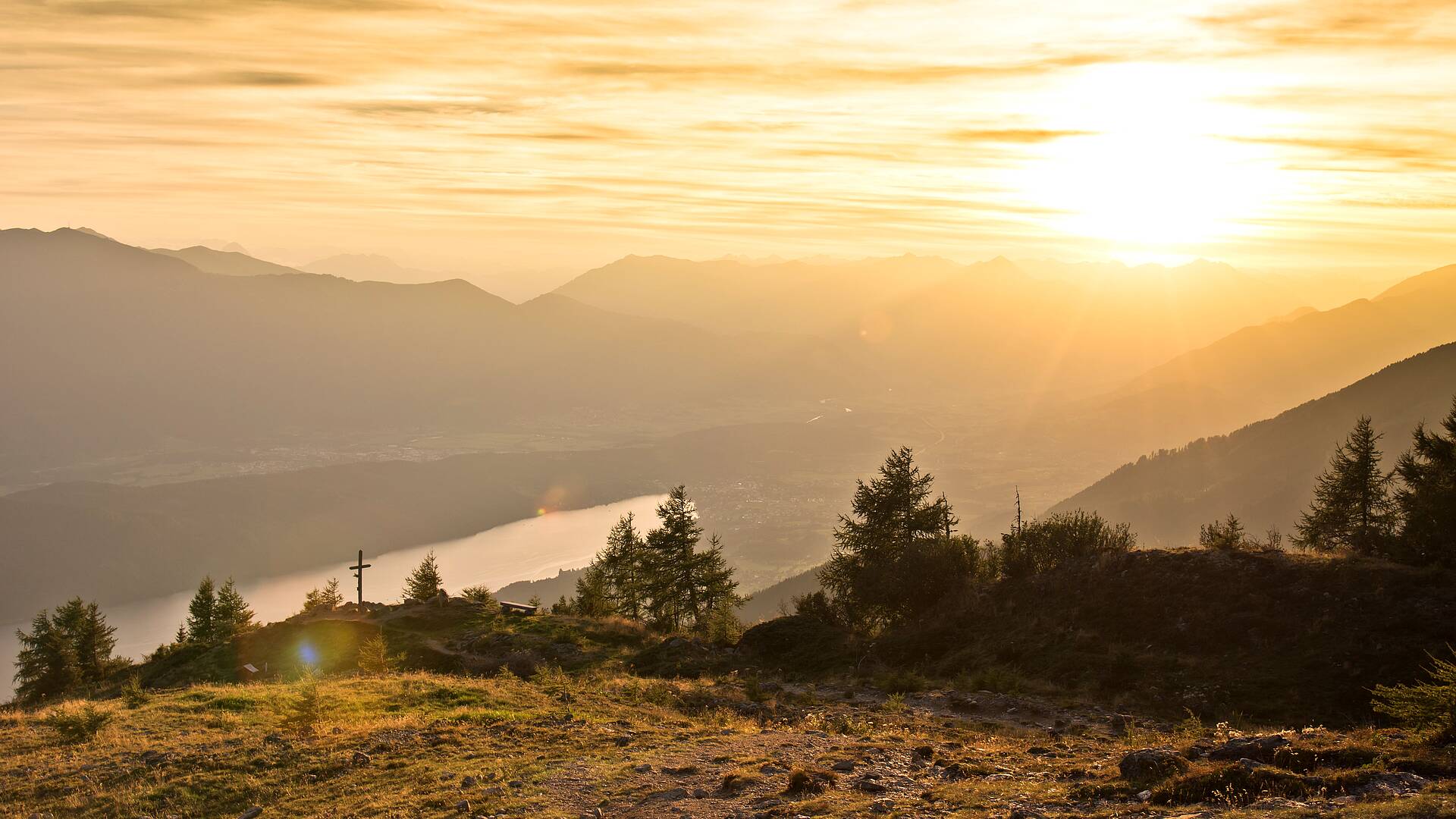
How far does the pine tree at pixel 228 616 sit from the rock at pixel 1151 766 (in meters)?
62.4

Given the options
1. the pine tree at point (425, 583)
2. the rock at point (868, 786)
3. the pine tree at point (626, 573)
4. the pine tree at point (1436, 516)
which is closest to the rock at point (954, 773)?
the rock at point (868, 786)

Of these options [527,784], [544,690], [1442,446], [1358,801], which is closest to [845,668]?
[544,690]

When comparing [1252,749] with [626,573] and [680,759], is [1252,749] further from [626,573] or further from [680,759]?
[626,573]

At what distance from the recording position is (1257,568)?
32.1 metres

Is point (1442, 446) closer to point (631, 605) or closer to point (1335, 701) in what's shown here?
point (1335, 701)

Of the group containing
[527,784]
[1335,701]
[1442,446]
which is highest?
[1442,446]

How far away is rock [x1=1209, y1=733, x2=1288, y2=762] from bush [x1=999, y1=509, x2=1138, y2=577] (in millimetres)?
23273

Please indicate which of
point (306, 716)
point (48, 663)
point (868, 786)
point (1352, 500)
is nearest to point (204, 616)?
point (48, 663)

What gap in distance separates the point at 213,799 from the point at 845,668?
2420cm

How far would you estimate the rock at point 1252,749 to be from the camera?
1491 centimetres

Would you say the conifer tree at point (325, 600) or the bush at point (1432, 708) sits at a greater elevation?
the conifer tree at point (325, 600)

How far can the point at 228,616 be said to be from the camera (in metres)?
67.2

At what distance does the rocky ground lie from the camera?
13991 millimetres

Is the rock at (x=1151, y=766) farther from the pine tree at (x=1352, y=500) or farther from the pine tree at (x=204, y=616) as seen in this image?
the pine tree at (x=204, y=616)
